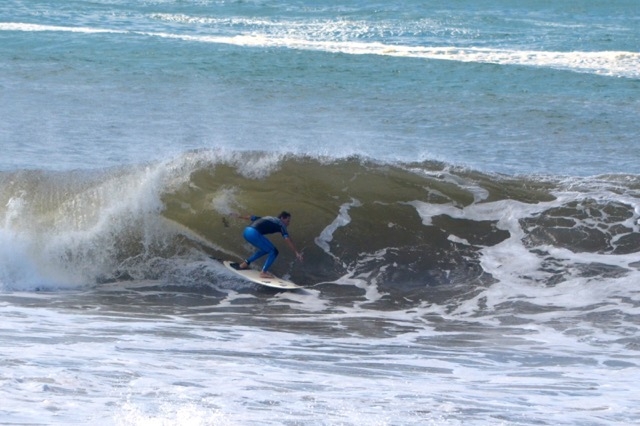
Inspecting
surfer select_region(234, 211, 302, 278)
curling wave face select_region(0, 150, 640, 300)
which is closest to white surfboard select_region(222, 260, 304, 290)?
surfer select_region(234, 211, 302, 278)

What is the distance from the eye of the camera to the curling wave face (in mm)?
13562

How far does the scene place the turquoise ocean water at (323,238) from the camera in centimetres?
843

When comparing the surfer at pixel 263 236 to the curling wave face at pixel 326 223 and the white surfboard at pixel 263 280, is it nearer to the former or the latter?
the white surfboard at pixel 263 280

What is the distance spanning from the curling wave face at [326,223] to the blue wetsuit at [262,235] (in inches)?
21.1

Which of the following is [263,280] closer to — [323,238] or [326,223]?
[323,238]

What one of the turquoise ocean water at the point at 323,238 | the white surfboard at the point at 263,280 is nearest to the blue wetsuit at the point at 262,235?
the white surfboard at the point at 263,280

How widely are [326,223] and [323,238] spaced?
0.38 meters

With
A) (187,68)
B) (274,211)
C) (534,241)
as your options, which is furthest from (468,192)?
(187,68)

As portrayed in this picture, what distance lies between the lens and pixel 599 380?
30.1ft

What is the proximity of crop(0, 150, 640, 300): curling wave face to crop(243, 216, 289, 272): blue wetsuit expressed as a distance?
1.76 feet

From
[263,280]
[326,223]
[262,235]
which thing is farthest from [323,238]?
[263,280]

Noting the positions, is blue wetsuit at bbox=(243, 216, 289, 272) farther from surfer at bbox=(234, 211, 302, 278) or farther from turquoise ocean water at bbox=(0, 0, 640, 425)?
turquoise ocean water at bbox=(0, 0, 640, 425)

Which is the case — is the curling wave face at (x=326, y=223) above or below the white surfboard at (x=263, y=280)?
above

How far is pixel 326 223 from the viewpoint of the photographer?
1480 cm
